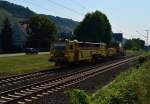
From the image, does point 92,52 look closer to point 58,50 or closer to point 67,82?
point 58,50

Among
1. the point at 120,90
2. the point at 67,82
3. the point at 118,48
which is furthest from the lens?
the point at 118,48

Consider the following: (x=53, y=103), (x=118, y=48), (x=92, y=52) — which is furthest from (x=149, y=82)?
(x=118, y=48)

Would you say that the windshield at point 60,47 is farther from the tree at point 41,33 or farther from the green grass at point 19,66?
the tree at point 41,33

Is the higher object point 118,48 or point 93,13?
point 93,13

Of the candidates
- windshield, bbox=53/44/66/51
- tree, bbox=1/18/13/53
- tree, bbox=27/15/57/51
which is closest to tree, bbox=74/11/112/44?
tree, bbox=27/15/57/51

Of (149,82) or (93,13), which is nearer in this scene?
(149,82)

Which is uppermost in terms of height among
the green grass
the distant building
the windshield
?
the distant building

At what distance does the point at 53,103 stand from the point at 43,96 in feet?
6.86

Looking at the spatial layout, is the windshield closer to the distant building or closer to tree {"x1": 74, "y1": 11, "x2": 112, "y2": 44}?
tree {"x1": 74, "y1": 11, "x2": 112, "y2": 44}

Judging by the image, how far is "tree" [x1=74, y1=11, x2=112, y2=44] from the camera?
410 feet

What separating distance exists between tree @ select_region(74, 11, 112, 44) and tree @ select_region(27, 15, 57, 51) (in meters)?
7.69

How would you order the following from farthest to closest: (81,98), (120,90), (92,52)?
(92,52)
(120,90)
(81,98)

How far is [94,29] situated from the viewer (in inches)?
5025

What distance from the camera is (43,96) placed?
1959 cm
